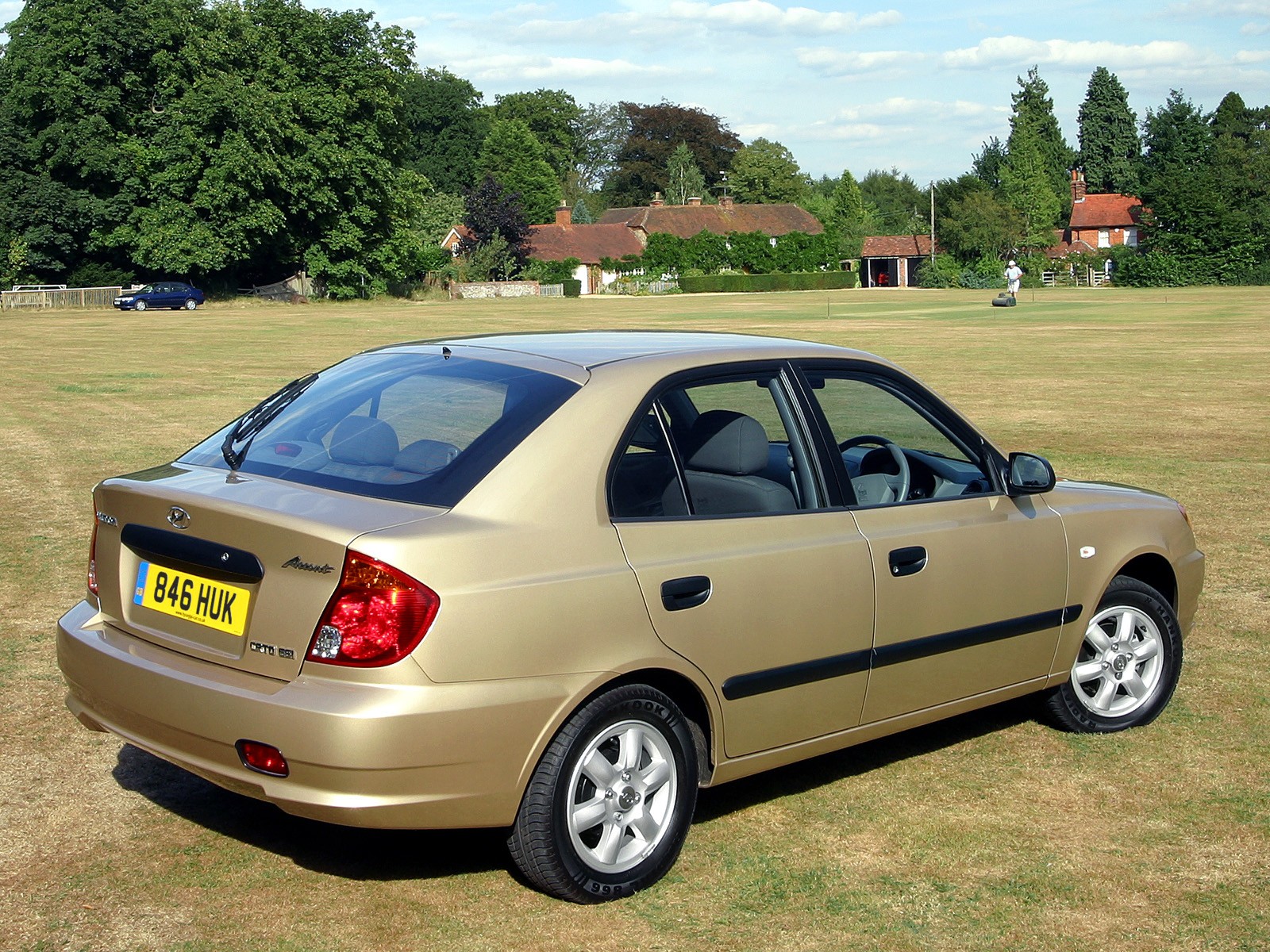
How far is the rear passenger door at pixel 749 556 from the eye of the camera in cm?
427

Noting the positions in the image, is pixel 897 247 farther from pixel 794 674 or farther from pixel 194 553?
pixel 194 553

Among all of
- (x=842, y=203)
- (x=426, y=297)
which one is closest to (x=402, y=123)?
(x=426, y=297)

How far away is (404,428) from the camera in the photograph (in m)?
4.58

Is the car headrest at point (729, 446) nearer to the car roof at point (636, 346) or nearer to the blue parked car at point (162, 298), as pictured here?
the car roof at point (636, 346)

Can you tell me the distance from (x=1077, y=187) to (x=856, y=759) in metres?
141

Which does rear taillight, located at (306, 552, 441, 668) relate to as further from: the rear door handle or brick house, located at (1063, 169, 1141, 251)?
brick house, located at (1063, 169, 1141, 251)

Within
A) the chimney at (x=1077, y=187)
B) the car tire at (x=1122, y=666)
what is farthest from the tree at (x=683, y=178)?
the car tire at (x=1122, y=666)

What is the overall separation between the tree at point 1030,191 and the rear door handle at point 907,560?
10943cm

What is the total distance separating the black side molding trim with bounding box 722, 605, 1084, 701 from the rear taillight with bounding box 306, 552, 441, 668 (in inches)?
43.3

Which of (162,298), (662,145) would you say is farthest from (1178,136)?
(162,298)

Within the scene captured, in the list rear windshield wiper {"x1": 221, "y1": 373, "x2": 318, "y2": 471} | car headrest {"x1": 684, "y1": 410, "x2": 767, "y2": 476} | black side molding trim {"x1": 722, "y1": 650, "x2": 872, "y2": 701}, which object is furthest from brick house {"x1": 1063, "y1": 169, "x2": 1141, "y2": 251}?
rear windshield wiper {"x1": 221, "y1": 373, "x2": 318, "y2": 471}

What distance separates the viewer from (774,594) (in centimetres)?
449

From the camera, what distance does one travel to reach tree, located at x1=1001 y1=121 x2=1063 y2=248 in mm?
111812

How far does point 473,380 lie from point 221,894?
1776mm
